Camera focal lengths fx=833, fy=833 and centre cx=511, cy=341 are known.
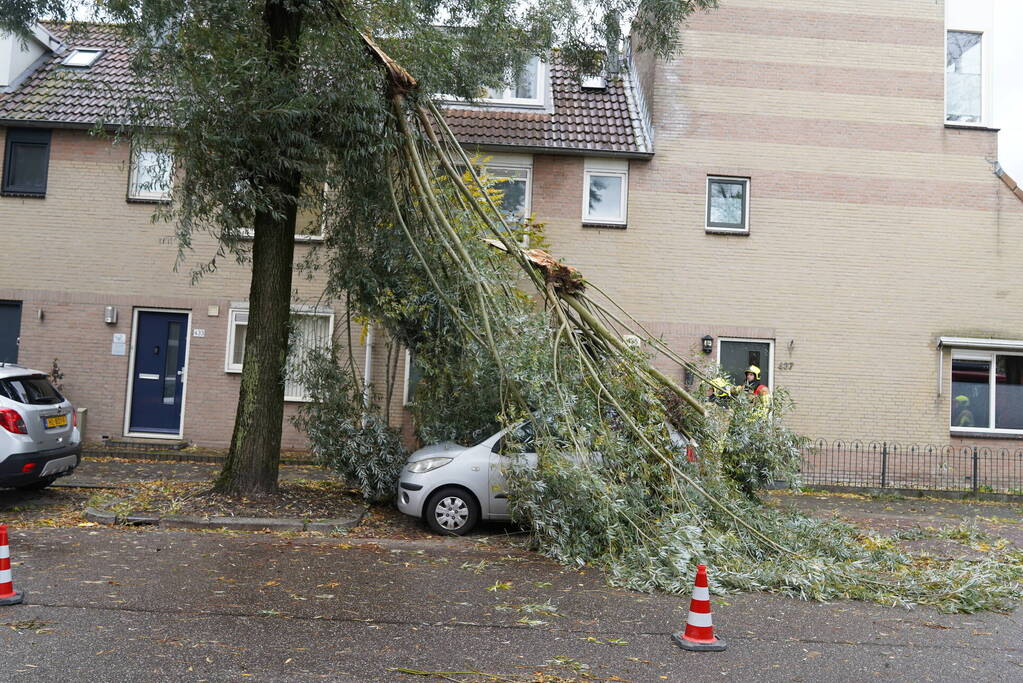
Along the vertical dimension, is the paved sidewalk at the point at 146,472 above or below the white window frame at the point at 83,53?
below

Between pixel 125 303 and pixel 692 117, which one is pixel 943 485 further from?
pixel 125 303

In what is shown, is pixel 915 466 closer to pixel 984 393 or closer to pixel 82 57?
pixel 984 393

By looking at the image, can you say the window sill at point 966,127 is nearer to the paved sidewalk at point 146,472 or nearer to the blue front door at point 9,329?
the paved sidewalk at point 146,472

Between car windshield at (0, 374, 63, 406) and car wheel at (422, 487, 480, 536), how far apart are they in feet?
14.8

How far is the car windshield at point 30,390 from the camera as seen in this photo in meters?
8.93

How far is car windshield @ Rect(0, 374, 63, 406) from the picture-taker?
893cm

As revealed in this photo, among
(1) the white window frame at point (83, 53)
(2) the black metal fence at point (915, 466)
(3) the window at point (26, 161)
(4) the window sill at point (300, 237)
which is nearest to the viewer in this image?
(4) the window sill at point (300, 237)

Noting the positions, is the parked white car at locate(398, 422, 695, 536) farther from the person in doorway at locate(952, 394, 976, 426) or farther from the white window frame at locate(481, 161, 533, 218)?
the person in doorway at locate(952, 394, 976, 426)

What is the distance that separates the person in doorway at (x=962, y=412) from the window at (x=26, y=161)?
1676 centimetres

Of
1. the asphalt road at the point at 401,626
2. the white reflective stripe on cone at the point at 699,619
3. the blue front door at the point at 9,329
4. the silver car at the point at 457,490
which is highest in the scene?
the blue front door at the point at 9,329

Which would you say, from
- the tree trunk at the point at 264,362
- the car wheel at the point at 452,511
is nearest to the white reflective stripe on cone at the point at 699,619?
the car wheel at the point at 452,511

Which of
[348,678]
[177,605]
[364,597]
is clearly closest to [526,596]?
[364,597]

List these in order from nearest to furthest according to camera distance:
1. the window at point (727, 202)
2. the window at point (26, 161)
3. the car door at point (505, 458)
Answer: the car door at point (505, 458)
the window at point (26, 161)
the window at point (727, 202)

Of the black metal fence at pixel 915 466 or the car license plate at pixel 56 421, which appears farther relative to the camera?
the black metal fence at pixel 915 466
